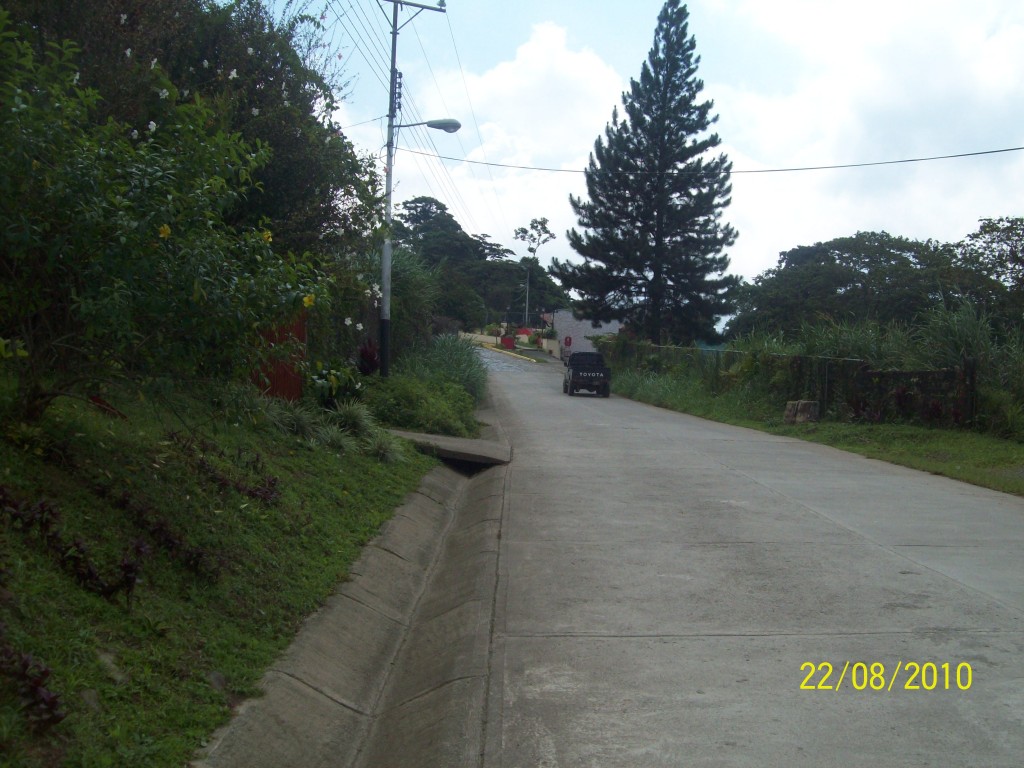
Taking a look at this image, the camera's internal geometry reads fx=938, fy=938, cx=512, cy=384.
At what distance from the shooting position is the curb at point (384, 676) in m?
4.98

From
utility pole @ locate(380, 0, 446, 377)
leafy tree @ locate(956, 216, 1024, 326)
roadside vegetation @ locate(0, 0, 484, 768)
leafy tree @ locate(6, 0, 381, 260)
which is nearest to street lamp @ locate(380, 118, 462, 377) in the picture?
utility pole @ locate(380, 0, 446, 377)

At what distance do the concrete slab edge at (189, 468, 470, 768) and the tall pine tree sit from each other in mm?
41101

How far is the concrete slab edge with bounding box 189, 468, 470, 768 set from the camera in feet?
15.8

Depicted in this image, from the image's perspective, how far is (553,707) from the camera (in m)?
5.45

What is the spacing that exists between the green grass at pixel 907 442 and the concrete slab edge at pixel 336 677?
30.7 ft

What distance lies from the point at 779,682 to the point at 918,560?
148 inches

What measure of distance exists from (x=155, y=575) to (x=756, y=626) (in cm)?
416

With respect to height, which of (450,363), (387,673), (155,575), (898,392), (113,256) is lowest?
(387,673)

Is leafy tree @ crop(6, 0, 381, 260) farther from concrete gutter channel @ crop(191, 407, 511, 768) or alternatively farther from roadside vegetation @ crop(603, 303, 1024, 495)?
roadside vegetation @ crop(603, 303, 1024, 495)

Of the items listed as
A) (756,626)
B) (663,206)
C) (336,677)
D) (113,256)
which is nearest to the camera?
(113,256)

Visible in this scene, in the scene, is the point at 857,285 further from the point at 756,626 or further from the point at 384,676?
the point at 384,676

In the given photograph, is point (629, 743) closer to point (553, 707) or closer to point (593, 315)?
point (553, 707)

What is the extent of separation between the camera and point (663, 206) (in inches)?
1898
